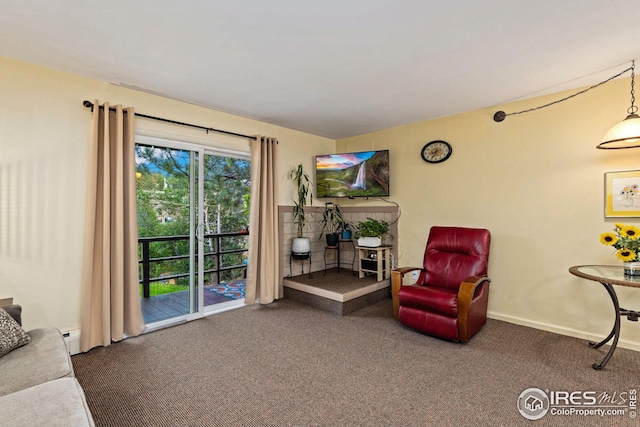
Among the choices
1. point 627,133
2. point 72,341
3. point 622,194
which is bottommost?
point 72,341

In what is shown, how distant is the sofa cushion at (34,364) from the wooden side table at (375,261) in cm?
324

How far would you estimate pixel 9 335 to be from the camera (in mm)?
1779

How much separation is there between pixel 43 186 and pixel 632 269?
15.7 ft

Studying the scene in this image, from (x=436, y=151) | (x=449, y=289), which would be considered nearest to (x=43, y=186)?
(x=449, y=289)

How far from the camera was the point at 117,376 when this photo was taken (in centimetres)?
227

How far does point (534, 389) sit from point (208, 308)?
10.8 ft

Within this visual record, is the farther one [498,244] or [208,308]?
[208,308]

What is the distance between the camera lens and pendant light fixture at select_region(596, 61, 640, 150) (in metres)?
2.41

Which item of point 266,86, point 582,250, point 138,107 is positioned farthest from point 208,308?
point 582,250

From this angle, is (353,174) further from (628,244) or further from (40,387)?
(40,387)

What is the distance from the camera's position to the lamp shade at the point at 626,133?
241 centimetres

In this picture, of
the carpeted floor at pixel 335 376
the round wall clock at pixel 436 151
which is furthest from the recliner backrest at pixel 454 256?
the round wall clock at pixel 436 151

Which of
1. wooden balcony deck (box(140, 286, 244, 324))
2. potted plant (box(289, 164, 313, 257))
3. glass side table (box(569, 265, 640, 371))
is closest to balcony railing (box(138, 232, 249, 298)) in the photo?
wooden balcony deck (box(140, 286, 244, 324))

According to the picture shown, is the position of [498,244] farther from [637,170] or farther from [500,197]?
[637,170]
